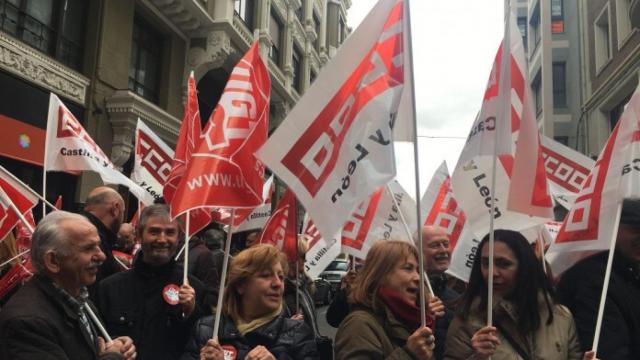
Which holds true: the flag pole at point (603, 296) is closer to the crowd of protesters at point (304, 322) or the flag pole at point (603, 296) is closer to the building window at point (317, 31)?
the crowd of protesters at point (304, 322)

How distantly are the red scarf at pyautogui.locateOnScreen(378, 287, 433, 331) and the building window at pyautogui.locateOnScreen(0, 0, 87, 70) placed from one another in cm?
852

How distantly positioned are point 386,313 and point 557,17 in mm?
28978

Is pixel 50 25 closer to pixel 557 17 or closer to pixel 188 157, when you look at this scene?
pixel 188 157

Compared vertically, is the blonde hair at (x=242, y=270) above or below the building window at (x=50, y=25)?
below

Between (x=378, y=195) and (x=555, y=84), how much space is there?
25635 millimetres

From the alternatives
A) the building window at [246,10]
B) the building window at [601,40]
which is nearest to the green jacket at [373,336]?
the building window at [246,10]

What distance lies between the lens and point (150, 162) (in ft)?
21.2

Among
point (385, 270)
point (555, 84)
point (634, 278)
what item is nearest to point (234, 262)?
point (385, 270)

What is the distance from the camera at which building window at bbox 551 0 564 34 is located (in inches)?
1091

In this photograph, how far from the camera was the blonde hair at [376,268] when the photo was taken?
2.89 m

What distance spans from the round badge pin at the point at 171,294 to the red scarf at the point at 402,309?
1.41 metres

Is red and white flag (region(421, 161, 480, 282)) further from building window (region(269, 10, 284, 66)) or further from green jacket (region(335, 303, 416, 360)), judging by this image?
building window (region(269, 10, 284, 66))

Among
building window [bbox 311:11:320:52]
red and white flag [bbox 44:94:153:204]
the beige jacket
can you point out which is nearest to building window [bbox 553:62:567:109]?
building window [bbox 311:11:320:52]

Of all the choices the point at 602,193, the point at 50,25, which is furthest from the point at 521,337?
the point at 50,25
